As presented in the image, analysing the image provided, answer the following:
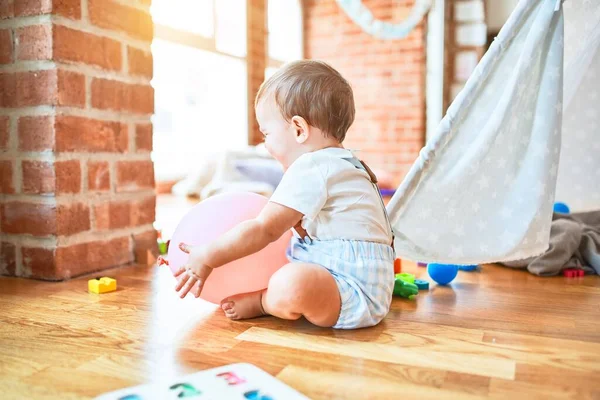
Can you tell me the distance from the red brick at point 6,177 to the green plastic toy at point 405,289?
37.8 inches

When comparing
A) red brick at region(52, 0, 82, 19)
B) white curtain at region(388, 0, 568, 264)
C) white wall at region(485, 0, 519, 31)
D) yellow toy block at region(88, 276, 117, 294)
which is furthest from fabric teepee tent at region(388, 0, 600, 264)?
white wall at region(485, 0, 519, 31)

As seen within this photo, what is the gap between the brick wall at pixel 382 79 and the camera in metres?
4.61

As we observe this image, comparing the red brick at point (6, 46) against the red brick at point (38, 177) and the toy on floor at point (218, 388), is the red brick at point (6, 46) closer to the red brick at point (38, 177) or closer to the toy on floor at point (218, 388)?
the red brick at point (38, 177)

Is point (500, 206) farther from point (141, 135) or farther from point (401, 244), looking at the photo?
point (141, 135)

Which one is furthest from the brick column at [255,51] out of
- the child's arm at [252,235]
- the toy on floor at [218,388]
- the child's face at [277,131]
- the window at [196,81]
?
the toy on floor at [218,388]

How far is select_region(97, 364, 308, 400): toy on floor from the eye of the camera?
0.74 meters

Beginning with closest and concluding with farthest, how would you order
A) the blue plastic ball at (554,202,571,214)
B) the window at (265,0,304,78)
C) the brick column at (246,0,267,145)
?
the blue plastic ball at (554,202,571,214) < the brick column at (246,0,267,145) < the window at (265,0,304,78)

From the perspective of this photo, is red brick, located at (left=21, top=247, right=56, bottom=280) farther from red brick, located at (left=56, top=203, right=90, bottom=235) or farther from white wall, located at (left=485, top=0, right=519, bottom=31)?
white wall, located at (left=485, top=0, right=519, bottom=31)

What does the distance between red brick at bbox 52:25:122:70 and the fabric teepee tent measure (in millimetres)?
808

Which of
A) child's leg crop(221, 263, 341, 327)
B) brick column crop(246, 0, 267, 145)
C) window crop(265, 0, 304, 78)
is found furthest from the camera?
window crop(265, 0, 304, 78)

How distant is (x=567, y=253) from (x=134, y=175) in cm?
119

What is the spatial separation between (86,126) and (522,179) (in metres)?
1.06

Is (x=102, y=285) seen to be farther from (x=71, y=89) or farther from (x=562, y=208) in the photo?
(x=562, y=208)

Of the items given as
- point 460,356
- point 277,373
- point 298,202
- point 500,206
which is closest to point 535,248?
point 500,206
